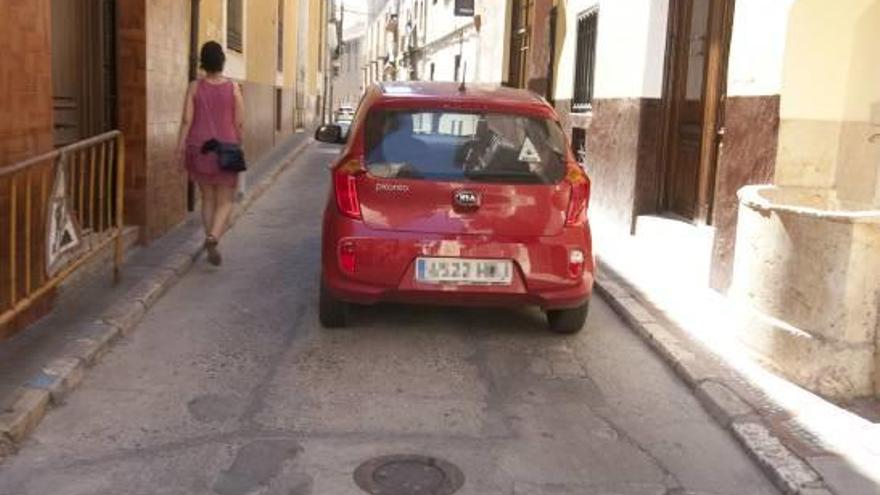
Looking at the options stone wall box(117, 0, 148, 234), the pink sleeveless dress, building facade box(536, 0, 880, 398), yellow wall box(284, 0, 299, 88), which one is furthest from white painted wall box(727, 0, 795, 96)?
yellow wall box(284, 0, 299, 88)

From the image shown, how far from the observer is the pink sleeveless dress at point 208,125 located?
25.7ft

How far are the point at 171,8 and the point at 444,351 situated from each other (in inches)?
202

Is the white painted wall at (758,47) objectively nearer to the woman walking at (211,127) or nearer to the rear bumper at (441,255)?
the rear bumper at (441,255)

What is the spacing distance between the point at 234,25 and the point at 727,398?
473 inches

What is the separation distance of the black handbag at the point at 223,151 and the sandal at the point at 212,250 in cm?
61

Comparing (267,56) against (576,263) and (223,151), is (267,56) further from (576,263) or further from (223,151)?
(576,263)

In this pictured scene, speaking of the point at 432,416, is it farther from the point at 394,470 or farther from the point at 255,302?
the point at 255,302

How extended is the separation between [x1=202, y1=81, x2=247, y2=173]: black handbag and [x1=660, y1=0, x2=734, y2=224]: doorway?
160 inches

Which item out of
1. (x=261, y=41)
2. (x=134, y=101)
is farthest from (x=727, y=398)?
(x=261, y=41)

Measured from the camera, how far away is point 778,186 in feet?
21.4

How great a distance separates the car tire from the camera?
6.27 meters

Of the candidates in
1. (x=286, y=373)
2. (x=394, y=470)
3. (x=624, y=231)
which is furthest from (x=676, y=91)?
(x=394, y=470)

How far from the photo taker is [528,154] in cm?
597

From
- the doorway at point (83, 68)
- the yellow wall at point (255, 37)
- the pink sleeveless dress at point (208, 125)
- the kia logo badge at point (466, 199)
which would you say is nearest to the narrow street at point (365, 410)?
the kia logo badge at point (466, 199)
